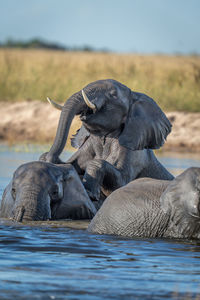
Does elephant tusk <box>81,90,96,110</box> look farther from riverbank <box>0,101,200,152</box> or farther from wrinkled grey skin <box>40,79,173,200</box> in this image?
riverbank <box>0,101,200,152</box>

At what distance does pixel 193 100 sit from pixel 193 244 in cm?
1187

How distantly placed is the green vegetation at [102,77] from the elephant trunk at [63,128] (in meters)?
9.30

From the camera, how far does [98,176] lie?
759 cm

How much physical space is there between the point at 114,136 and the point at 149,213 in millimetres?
2184

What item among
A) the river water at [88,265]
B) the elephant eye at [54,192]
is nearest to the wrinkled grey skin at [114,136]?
the elephant eye at [54,192]

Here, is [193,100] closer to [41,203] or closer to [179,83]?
[179,83]

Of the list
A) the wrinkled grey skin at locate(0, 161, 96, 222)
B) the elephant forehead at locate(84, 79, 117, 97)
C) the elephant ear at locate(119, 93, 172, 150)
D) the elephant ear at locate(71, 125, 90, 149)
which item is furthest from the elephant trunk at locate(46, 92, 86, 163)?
the elephant ear at locate(71, 125, 90, 149)

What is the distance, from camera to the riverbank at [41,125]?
16.3 metres

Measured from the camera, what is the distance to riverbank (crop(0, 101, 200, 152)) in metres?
16.3

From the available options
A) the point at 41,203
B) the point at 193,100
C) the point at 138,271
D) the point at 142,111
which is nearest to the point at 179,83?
the point at 193,100

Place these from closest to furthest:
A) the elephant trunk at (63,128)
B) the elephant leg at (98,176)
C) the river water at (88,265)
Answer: the river water at (88,265)
the elephant trunk at (63,128)
the elephant leg at (98,176)

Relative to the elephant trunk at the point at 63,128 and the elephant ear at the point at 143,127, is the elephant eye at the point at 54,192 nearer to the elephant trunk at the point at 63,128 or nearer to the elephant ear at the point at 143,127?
the elephant trunk at the point at 63,128

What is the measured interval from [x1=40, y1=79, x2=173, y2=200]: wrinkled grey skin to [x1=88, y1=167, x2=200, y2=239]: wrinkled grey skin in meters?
1.28

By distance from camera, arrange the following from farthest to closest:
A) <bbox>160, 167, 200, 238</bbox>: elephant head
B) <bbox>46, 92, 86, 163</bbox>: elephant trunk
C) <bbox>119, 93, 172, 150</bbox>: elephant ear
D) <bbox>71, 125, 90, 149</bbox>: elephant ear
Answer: <bbox>71, 125, 90, 149</bbox>: elephant ear → <bbox>119, 93, 172, 150</bbox>: elephant ear → <bbox>46, 92, 86, 163</bbox>: elephant trunk → <bbox>160, 167, 200, 238</bbox>: elephant head
